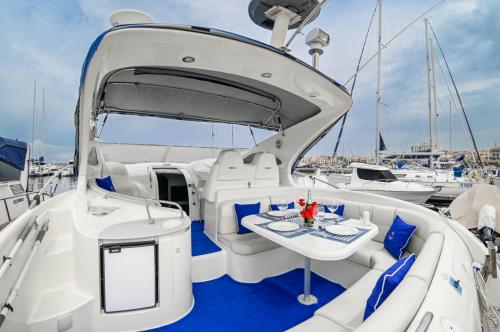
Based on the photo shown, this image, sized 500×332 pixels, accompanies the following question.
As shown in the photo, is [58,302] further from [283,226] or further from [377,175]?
[377,175]

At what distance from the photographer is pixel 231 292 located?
2.31 meters

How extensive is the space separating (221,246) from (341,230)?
4.57 feet

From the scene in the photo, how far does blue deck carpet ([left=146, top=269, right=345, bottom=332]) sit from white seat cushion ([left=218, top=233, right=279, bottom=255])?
0.33 metres

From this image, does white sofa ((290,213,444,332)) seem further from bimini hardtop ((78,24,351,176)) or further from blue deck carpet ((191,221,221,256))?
bimini hardtop ((78,24,351,176))

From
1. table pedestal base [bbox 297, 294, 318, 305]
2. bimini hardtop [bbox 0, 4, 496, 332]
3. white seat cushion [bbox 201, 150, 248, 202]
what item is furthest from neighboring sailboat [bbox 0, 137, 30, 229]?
table pedestal base [bbox 297, 294, 318, 305]

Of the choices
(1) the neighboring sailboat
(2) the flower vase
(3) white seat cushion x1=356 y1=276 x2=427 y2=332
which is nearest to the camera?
(3) white seat cushion x1=356 y1=276 x2=427 y2=332

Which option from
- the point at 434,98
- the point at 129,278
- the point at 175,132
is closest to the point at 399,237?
the point at 129,278

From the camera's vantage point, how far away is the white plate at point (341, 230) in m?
2.02

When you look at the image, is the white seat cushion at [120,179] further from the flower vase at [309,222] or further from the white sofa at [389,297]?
the white sofa at [389,297]

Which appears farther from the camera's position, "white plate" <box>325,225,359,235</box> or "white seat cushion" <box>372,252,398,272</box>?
"white seat cushion" <box>372,252,398,272</box>

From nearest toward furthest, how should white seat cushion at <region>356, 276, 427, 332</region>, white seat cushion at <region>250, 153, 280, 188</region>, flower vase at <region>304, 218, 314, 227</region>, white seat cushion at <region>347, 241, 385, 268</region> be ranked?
1. white seat cushion at <region>356, 276, 427, 332</region>
2. flower vase at <region>304, 218, 314, 227</region>
3. white seat cushion at <region>347, 241, 385, 268</region>
4. white seat cushion at <region>250, 153, 280, 188</region>

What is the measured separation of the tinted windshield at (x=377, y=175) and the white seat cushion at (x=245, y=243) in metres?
7.01

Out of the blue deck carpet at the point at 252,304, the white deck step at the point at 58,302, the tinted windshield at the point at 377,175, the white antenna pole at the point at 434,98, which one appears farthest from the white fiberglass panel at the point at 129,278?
the white antenna pole at the point at 434,98

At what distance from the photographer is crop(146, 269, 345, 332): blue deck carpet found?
185 cm
